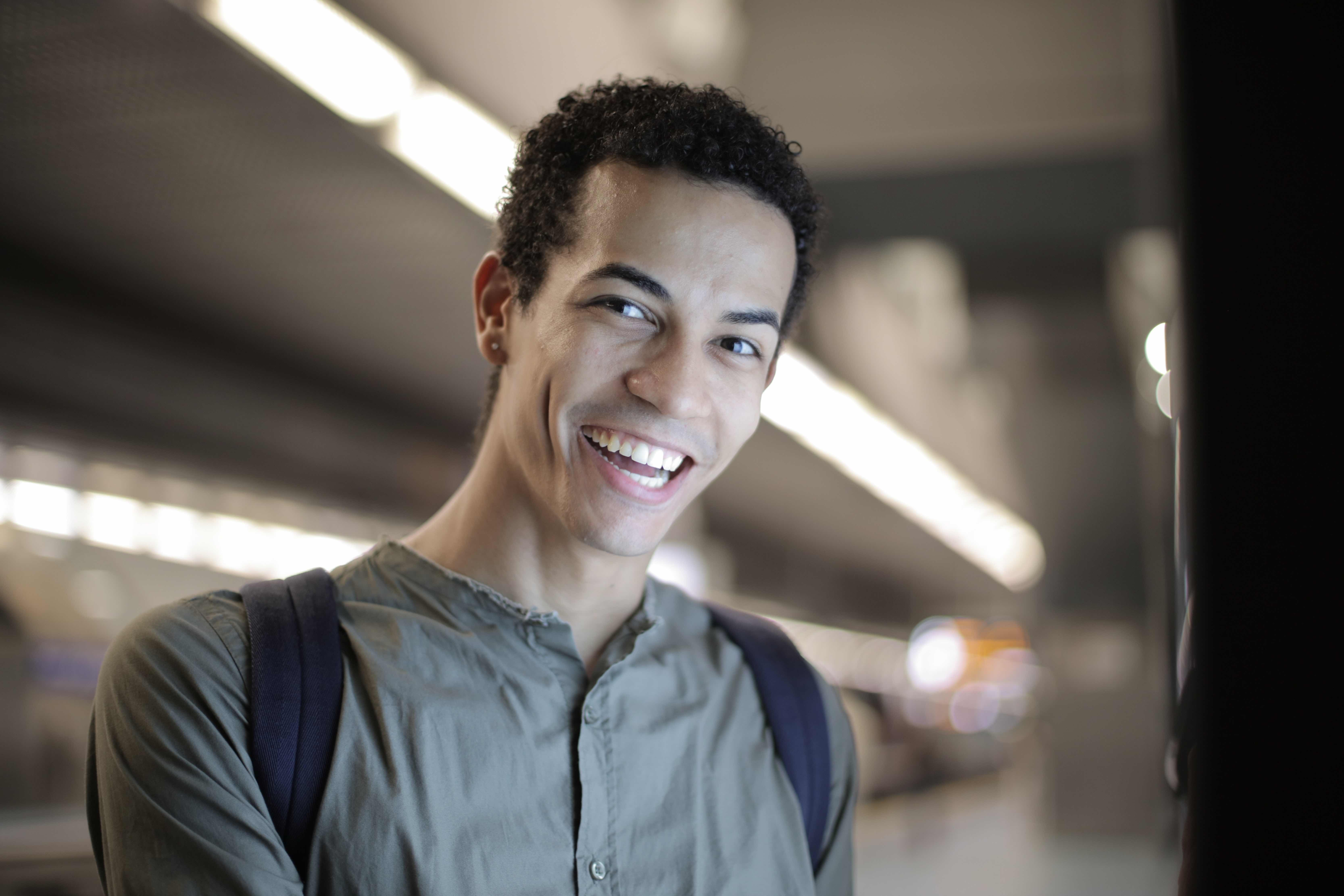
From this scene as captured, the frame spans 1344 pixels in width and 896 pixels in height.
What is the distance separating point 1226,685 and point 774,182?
3.82 feet

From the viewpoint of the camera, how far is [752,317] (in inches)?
55.0

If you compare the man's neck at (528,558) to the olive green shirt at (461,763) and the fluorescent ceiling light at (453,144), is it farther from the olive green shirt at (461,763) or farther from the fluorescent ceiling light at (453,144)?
the fluorescent ceiling light at (453,144)

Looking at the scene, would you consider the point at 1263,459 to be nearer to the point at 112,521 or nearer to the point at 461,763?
the point at 461,763

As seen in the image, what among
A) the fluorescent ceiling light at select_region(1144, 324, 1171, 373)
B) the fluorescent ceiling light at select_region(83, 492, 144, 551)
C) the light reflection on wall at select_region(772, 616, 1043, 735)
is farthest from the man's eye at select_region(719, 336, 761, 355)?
the light reflection on wall at select_region(772, 616, 1043, 735)

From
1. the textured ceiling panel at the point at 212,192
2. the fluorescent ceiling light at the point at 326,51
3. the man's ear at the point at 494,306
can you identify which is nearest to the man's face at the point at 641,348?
the man's ear at the point at 494,306

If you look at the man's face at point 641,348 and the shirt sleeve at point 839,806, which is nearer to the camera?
the man's face at point 641,348

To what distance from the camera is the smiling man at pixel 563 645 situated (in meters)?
1.15

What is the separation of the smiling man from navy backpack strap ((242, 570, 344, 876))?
0.01 meters

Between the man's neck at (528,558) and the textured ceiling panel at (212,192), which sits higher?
the textured ceiling panel at (212,192)

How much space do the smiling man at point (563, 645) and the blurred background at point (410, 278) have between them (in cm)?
55

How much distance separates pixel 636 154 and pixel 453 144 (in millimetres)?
2280

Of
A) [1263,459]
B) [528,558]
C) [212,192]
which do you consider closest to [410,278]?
[212,192]

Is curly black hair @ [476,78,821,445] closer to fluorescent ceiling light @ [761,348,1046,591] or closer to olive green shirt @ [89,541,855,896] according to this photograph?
olive green shirt @ [89,541,855,896]

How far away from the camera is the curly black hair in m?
1.41
